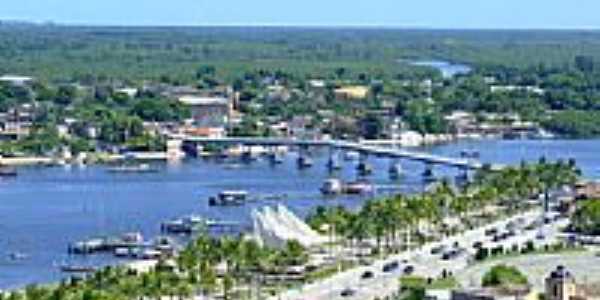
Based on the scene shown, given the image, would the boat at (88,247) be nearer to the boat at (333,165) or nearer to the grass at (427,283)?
the grass at (427,283)

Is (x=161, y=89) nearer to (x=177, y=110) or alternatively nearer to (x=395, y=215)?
(x=177, y=110)

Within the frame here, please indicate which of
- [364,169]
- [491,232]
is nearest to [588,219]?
[491,232]

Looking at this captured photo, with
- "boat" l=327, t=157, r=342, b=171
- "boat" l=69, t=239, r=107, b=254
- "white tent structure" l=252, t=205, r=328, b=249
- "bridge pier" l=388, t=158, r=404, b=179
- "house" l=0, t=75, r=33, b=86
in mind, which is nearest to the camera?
"white tent structure" l=252, t=205, r=328, b=249

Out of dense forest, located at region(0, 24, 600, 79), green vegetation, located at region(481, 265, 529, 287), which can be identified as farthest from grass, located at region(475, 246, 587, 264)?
dense forest, located at region(0, 24, 600, 79)

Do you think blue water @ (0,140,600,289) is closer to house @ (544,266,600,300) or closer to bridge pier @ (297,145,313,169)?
bridge pier @ (297,145,313,169)

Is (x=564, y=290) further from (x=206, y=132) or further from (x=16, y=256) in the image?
(x=206, y=132)

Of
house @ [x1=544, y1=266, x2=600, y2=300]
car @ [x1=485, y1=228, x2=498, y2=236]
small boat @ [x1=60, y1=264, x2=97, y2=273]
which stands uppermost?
house @ [x1=544, y1=266, x2=600, y2=300]

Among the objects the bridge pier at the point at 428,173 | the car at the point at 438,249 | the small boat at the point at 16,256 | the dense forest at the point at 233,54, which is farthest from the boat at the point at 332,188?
the dense forest at the point at 233,54

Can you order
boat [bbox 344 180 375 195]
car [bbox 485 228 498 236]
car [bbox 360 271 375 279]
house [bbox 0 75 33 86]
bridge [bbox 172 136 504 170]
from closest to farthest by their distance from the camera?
car [bbox 360 271 375 279], car [bbox 485 228 498 236], boat [bbox 344 180 375 195], bridge [bbox 172 136 504 170], house [bbox 0 75 33 86]
